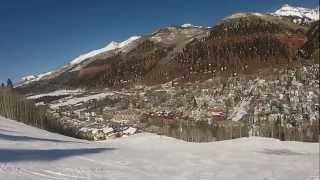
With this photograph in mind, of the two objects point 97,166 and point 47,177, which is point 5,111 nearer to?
point 97,166

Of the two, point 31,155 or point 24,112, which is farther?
point 24,112

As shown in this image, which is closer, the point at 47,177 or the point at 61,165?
the point at 47,177

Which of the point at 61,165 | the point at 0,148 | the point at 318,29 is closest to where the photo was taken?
the point at 318,29

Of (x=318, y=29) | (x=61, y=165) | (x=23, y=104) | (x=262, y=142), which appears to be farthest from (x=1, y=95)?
(x=318, y=29)

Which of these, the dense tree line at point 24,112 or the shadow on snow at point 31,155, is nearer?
the shadow on snow at point 31,155

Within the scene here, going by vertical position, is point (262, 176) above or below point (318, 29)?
below

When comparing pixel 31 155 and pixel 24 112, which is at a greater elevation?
pixel 24 112

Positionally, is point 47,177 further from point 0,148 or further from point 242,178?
point 242,178

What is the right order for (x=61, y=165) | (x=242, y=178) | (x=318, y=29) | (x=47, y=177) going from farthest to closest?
1. (x=242, y=178)
2. (x=61, y=165)
3. (x=47, y=177)
4. (x=318, y=29)

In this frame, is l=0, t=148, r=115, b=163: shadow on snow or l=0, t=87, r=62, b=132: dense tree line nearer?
l=0, t=148, r=115, b=163: shadow on snow
